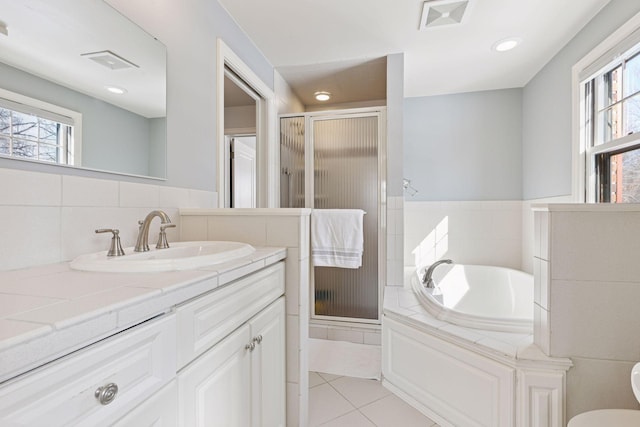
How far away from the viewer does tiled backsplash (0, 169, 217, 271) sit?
0.83m

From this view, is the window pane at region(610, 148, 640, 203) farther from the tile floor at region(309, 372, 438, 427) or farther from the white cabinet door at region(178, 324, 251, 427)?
the white cabinet door at region(178, 324, 251, 427)

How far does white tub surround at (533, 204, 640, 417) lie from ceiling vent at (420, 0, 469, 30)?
1358 mm

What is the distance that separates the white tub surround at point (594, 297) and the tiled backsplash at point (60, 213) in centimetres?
161

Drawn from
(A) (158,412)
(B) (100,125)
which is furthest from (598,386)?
(B) (100,125)

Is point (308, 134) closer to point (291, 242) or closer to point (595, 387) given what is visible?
point (291, 242)

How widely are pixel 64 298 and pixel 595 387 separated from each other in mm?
1699

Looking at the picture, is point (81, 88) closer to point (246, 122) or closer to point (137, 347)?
point (137, 347)

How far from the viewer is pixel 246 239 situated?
1.39 m

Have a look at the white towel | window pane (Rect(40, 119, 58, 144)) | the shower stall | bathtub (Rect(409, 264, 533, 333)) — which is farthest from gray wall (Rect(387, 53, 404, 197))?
window pane (Rect(40, 119, 58, 144))

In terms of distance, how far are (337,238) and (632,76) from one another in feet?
6.75

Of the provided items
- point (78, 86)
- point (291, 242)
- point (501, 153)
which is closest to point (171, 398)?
point (291, 242)

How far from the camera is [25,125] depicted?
864 millimetres

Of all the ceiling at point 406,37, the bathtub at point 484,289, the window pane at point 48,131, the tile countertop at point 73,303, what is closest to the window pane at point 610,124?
the ceiling at point 406,37

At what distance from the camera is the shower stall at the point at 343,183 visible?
253 centimetres
